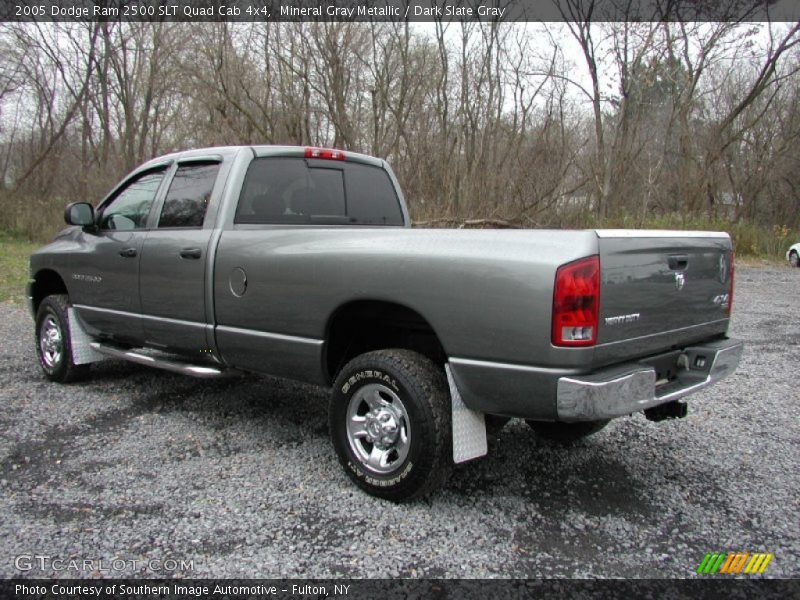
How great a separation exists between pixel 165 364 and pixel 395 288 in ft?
6.81

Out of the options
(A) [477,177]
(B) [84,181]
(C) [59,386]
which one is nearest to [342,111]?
(A) [477,177]

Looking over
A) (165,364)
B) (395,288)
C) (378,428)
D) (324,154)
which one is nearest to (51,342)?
(165,364)

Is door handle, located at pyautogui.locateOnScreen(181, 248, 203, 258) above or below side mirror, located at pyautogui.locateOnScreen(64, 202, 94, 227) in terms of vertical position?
below

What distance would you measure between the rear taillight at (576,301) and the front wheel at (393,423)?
2.41ft

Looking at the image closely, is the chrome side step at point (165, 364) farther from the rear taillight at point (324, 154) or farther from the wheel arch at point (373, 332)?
the rear taillight at point (324, 154)

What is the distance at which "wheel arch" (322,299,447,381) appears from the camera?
10.8 feet

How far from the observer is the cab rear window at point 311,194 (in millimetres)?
4133

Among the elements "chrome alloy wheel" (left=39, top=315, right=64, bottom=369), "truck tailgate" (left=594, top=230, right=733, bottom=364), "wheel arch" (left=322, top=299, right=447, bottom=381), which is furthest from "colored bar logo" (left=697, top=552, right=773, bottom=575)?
"chrome alloy wheel" (left=39, top=315, right=64, bottom=369)

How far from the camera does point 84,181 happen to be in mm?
19578

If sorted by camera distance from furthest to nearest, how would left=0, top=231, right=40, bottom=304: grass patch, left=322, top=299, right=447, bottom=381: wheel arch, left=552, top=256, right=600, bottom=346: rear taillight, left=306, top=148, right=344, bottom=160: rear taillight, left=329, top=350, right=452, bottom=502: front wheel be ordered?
left=0, top=231, right=40, bottom=304: grass patch → left=306, top=148, right=344, bottom=160: rear taillight → left=322, top=299, right=447, bottom=381: wheel arch → left=329, top=350, right=452, bottom=502: front wheel → left=552, top=256, right=600, bottom=346: rear taillight

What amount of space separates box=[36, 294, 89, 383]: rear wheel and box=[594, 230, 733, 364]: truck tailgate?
4513 millimetres

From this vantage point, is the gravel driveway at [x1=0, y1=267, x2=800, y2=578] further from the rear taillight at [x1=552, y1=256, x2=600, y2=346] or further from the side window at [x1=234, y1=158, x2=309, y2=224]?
the side window at [x1=234, y1=158, x2=309, y2=224]

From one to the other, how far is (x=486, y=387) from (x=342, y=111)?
15739 millimetres

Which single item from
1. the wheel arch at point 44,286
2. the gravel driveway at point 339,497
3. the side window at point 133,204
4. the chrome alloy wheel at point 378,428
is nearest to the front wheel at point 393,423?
the chrome alloy wheel at point 378,428
